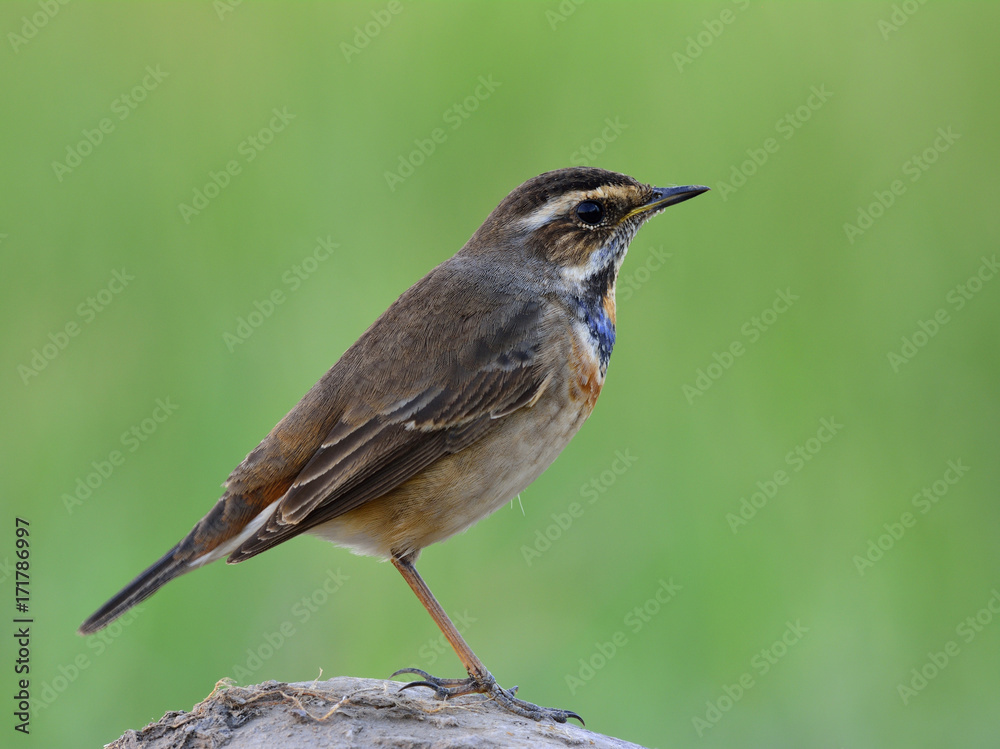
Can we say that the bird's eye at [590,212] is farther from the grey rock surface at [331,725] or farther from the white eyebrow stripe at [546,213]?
the grey rock surface at [331,725]

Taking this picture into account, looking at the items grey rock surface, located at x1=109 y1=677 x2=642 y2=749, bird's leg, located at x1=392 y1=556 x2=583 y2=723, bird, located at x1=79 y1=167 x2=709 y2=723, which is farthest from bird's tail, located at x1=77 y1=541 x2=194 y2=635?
bird's leg, located at x1=392 y1=556 x2=583 y2=723

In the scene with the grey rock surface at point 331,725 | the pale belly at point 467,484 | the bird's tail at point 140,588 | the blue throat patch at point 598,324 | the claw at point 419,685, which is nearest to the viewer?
the grey rock surface at point 331,725

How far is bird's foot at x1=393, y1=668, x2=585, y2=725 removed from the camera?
6676 mm

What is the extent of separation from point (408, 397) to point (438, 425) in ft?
0.85

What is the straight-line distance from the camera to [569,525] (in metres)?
9.75

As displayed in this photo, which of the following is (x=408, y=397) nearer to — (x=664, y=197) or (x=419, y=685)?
(x=419, y=685)

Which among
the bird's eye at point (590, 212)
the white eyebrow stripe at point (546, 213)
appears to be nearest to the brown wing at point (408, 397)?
the white eyebrow stripe at point (546, 213)

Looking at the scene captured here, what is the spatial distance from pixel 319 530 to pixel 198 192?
5.12 metres

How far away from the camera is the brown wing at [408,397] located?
680cm

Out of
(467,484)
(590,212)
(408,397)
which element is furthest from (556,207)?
(467,484)

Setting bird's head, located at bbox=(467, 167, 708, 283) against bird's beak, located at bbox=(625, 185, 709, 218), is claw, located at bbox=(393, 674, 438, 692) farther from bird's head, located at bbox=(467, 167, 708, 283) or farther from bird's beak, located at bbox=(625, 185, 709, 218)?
bird's beak, located at bbox=(625, 185, 709, 218)

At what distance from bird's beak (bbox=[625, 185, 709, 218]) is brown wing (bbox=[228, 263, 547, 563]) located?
103 centimetres

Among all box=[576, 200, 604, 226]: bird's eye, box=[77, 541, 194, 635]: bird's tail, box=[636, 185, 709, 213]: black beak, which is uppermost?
box=[576, 200, 604, 226]: bird's eye

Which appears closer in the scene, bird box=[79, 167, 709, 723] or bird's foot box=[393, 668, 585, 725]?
bird's foot box=[393, 668, 585, 725]
